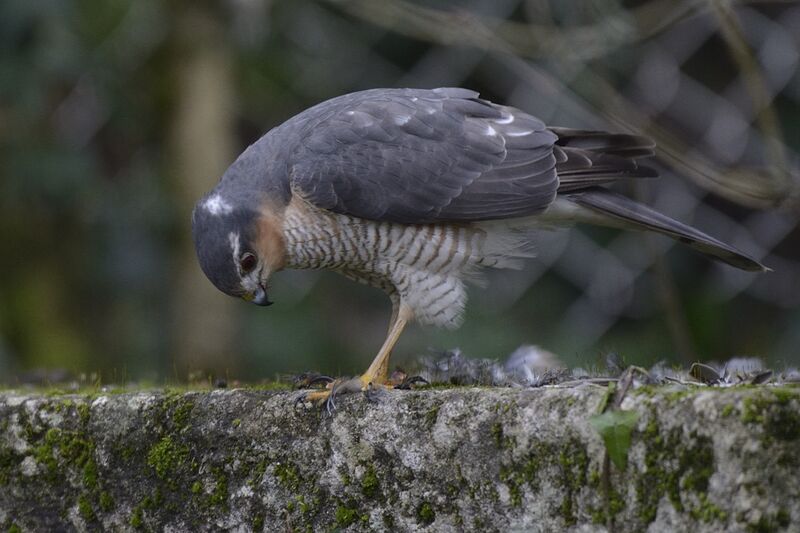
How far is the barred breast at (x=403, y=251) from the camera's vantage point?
328 cm

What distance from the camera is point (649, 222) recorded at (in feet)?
10.8

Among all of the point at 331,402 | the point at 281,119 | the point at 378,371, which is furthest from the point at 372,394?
the point at 281,119

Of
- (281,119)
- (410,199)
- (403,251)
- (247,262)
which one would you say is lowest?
(281,119)

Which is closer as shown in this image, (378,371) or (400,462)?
(400,462)

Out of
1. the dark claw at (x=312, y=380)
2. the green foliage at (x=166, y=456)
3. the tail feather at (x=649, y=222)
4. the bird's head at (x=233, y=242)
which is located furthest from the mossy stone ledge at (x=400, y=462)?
the tail feather at (x=649, y=222)

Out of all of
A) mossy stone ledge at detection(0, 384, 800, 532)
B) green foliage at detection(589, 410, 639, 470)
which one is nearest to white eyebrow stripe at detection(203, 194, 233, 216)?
mossy stone ledge at detection(0, 384, 800, 532)

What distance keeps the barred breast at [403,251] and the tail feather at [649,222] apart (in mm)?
414

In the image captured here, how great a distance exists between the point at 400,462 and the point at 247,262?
1.18 metres

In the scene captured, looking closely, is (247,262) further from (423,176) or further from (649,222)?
(649,222)

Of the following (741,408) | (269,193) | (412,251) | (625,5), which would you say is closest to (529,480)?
(741,408)

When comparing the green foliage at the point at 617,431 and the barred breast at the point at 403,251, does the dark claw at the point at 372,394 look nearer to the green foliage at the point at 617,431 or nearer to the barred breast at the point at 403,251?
the green foliage at the point at 617,431

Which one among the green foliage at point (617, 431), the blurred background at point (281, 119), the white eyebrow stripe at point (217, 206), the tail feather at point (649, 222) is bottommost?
the blurred background at point (281, 119)

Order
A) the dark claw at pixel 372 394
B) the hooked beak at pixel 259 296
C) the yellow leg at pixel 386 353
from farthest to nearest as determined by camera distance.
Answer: the hooked beak at pixel 259 296, the yellow leg at pixel 386 353, the dark claw at pixel 372 394

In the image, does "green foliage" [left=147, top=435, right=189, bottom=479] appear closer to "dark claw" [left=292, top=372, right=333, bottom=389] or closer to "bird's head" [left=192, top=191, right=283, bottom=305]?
"dark claw" [left=292, top=372, right=333, bottom=389]
